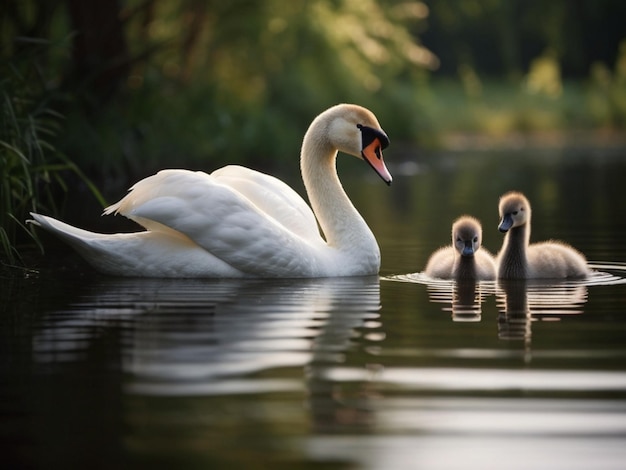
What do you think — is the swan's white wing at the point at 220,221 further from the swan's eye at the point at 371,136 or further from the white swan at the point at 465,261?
the swan's eye at the point at 371,136

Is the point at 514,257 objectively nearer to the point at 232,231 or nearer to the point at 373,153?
the point at 373,153

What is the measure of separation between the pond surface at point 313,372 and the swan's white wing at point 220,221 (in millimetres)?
139

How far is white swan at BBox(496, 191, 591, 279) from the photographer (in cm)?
880

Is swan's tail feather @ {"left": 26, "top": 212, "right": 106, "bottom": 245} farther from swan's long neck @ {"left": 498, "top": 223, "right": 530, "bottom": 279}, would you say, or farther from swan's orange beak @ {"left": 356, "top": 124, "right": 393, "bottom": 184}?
swan's long neck @ {"left": 498, "top": 223, "right": 530, "bottom": 279}

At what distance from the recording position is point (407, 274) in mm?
9133

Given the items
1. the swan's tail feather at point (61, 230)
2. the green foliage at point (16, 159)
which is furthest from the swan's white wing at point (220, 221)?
the green foliage at point (16, 159)

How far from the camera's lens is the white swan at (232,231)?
27.9ft

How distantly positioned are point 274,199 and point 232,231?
79cm

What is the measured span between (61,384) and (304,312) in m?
2.16

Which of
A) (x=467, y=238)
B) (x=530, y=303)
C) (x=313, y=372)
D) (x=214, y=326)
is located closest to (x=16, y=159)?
(x=467, y=238)

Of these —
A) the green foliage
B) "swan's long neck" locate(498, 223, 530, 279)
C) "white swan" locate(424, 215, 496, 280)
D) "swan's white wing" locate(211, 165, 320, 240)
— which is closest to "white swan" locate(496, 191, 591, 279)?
"swan's long neck" locate(498, 223, 530, 279)

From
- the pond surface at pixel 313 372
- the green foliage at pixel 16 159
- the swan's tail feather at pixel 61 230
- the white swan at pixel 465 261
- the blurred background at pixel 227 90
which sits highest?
the blurred background at pixel 227 90

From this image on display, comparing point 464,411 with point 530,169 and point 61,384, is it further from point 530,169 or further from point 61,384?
point 530,169

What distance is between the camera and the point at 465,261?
348 inches
